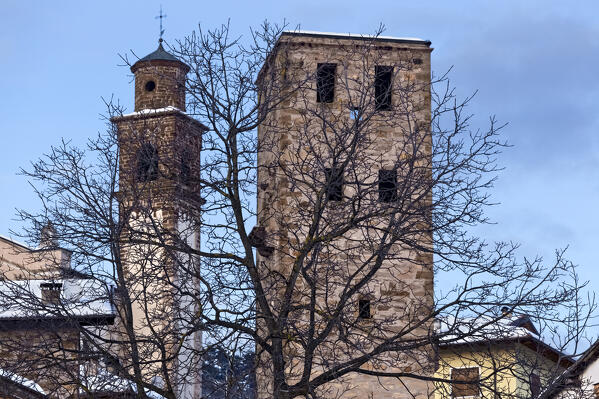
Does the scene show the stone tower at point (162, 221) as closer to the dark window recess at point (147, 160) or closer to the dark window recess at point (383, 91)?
the dark window recess at point (147, 160)

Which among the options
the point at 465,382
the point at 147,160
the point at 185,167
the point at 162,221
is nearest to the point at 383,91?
the point at 185,167

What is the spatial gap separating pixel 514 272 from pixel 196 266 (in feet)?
11.6

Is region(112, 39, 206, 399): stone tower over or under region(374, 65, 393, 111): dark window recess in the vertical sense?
under

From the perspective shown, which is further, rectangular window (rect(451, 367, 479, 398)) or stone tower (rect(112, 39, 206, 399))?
stone tower (rect(112, 39, 206, 399))

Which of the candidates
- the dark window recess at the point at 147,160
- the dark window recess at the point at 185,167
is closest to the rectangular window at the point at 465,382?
the dark window recess at the point at 185,167

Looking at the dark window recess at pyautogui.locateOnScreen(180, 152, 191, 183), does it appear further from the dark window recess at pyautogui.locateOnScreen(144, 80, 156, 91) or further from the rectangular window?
the dark window recess at pyautogui.locateOnScreen(144, 80, 156, 91)

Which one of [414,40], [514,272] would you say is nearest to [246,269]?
[514,272]

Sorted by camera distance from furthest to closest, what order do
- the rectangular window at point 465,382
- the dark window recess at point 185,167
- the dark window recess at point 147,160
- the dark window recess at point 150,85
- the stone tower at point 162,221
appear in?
1. the dark window recess at point 150,85
2. the dark window recess at point 185,167
3. the dark window recess at point 147,160
4. the stone tower at point 162,221
5. the rectangular window at point 465,382

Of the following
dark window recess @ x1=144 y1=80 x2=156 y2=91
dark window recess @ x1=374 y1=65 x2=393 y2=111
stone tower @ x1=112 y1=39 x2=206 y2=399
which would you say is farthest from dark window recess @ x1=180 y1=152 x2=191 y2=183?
dark window recess @ x1=144 y1=80 x2=156 y2=91

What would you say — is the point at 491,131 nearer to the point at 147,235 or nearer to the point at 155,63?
the point at 147,235

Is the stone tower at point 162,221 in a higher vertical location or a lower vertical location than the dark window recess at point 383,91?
lower

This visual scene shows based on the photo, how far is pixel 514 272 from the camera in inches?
480

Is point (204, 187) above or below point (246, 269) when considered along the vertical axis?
above

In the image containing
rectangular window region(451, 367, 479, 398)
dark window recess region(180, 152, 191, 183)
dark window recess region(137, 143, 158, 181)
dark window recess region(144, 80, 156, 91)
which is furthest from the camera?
dark window recess region(144, 80, 156, 91)
